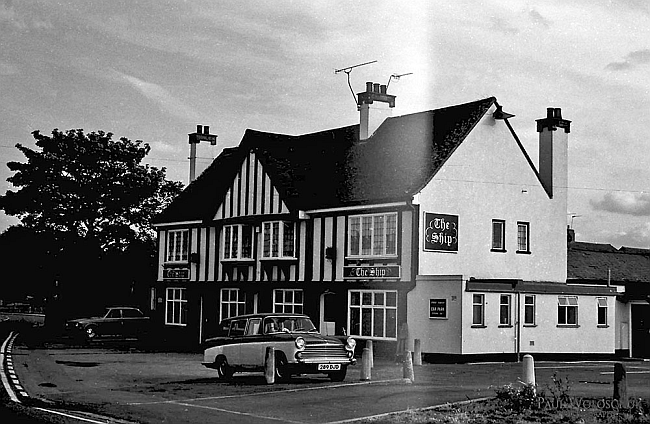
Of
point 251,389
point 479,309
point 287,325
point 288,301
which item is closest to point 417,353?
point 479,309

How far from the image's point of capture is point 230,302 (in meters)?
44.8

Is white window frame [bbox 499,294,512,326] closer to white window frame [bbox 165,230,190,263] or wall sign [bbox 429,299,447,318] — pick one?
wall sign [bbox 429,299,447,318]

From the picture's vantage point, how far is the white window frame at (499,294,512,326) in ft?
113

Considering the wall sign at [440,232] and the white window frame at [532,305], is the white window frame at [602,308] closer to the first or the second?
the white window frame at [532,305]

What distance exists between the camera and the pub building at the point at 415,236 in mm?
34688

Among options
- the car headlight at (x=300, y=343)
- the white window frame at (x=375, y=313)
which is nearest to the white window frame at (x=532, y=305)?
the white window frame at (x=375, y=313)

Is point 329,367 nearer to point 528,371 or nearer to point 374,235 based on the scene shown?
point 528,371

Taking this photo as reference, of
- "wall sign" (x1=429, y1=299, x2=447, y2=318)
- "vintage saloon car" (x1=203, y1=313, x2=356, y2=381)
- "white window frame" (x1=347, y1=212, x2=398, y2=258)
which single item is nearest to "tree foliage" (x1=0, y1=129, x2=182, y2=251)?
"white window frame" (x1=347, y1=212, x2=398, y2=258)

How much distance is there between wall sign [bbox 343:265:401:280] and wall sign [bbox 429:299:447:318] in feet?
6.00

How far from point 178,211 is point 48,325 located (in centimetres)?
1391

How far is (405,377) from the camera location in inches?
900

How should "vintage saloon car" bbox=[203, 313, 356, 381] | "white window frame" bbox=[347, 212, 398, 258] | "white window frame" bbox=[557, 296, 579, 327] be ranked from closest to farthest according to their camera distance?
"vintage saloon car" bbox=[203, 313, 356, 381], "white window frame" bbox=[347, 212, 398, 258], "white window frame" bbox=[557, 296, 579, 327]

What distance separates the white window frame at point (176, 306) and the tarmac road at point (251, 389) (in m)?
16.6

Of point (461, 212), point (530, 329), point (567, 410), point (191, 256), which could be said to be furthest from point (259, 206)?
point (567, 410)
